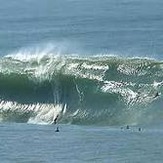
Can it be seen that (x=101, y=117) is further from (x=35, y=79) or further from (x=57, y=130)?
(x=35, y=79)

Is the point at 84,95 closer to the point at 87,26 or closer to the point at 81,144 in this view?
the point at 81,144

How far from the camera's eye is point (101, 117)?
3591 cm

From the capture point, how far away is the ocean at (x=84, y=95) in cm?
2909

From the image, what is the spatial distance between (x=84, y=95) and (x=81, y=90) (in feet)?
2.18

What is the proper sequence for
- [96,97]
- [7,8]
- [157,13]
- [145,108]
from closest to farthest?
[145,108] < [96,97] < [157,13] < [7,8]

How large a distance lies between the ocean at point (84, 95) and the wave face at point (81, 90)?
0.04m

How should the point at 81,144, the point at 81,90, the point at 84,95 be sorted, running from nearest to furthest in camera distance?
the point at 81,144, the point at 84,95, the point at 81,90

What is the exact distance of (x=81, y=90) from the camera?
3916cm

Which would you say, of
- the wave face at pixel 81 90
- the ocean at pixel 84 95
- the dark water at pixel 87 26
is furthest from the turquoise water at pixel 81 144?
the dark water at pixel 87 26

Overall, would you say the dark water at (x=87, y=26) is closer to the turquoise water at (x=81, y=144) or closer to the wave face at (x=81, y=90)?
the wave face at (x=81, y=90)

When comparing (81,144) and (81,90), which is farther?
(81,90)

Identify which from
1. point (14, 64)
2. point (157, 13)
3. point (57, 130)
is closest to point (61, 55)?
point (14, 64)

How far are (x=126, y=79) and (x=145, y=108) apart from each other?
144 inches

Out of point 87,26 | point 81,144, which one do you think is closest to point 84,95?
point 81,144
